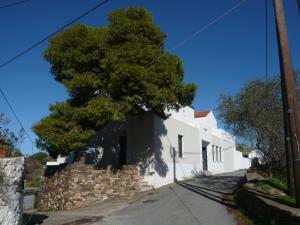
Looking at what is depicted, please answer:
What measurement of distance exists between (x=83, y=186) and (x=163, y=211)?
5067 millimetres

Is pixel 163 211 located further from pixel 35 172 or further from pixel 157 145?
pixel 35 172

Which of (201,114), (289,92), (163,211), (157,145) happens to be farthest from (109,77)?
(201,114)

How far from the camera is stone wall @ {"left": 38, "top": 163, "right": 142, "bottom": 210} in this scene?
57.7ft

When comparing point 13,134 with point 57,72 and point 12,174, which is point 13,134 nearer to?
point 12,174

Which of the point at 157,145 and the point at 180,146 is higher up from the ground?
the point at 180,146

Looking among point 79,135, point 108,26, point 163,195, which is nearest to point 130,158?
point 163,195

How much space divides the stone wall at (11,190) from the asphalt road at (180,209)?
333 centimetres

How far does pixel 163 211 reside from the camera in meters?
14.2

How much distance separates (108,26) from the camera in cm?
1923

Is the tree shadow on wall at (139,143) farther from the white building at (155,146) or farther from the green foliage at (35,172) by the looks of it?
the green foliage at (35,172)

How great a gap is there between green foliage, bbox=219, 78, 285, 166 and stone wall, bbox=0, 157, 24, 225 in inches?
446

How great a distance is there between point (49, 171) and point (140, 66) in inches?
281

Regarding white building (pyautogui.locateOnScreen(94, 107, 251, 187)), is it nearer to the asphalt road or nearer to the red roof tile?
the asphalt road

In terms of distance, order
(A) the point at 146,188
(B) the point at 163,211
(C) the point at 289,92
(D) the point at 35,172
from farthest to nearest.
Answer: (D) the point at 35,172
(A) the point at 146,188
(B) the point at 163,211
(C) the point at 289,92
